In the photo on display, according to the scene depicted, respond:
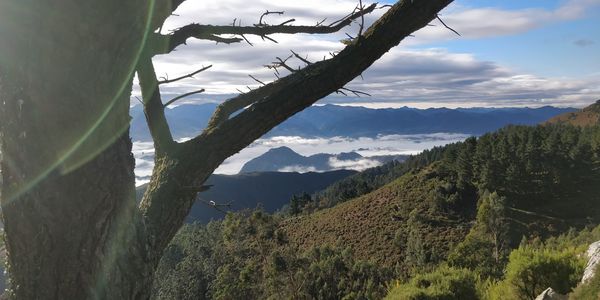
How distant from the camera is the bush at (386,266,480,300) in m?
8.11

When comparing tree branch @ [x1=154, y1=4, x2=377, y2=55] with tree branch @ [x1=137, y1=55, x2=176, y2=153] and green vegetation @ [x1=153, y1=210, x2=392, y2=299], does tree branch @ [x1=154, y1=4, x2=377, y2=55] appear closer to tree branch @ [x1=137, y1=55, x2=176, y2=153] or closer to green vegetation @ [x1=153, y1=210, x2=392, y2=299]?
tree branch @ [x1=137, y1=55, x2=176, y2=153]

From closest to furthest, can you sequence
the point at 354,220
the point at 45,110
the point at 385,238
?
the point at 45,110 → the point at 385,238 → the point at 354,220

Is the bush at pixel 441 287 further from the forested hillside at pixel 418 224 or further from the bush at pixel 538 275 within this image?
the forested hillside at pixel 418 224

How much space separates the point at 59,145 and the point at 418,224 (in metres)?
66.4

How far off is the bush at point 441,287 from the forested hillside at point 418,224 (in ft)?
81.8

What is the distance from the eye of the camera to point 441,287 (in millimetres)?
8367

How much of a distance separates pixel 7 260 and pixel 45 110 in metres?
0.60

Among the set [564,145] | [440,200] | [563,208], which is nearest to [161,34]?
[440,200]

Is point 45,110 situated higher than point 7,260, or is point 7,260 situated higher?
point 45,110

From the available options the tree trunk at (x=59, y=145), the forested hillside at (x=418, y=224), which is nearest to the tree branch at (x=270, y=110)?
the tree trunk at (x=59, y=145)

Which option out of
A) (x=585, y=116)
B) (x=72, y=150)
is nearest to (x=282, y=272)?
(x=72, y=150)

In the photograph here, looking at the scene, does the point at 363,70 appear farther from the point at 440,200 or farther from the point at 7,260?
the point at 440,200

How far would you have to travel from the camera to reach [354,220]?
74.9 metres

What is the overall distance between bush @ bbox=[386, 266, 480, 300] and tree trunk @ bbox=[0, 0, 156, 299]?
24.1 feet
